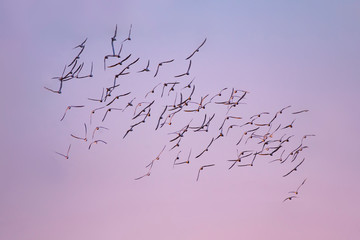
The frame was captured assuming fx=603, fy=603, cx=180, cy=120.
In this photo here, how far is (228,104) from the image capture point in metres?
11.8

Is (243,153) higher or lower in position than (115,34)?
lower

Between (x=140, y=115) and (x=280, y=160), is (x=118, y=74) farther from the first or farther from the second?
(x=280, y=160)

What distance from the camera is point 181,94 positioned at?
1168 centimetres

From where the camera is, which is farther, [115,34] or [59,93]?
[59,93]

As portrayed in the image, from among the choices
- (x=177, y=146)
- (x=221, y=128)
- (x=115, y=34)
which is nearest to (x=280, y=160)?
(x=221, y=128)

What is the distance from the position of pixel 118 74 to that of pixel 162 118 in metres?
1.21

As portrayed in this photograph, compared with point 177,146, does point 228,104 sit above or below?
above

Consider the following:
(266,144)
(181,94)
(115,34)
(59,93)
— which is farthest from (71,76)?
(266,144)

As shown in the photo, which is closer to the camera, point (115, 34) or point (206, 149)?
point (115, 34)

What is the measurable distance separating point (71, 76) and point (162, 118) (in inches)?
76.2

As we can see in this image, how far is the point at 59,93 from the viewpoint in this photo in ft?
38.9

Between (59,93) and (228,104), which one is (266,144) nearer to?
(228,104)

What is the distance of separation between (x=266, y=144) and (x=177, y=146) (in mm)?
1763

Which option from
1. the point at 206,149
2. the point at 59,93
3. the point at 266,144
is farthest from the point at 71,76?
the point at 266,144
